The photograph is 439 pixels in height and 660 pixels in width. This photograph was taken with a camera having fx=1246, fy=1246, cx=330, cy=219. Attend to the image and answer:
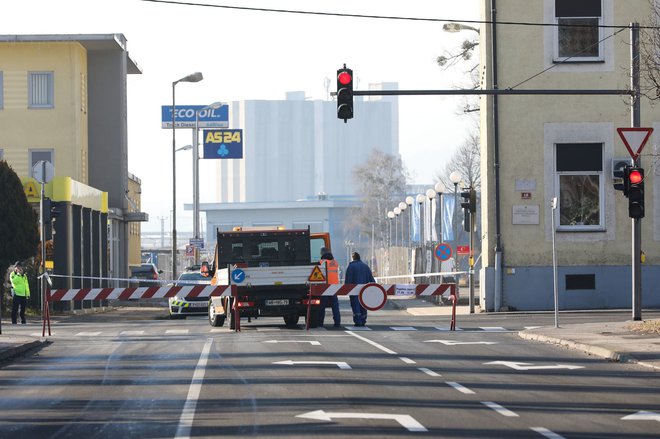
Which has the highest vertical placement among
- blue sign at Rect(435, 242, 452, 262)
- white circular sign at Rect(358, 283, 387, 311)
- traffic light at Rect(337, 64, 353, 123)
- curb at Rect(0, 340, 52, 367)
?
traffic light at Rect(337, 64, 353, 123)

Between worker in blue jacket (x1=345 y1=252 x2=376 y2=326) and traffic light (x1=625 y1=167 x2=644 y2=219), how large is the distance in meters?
6.33

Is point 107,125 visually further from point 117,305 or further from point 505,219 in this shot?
point 505,219

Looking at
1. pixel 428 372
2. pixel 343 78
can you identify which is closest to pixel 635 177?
pixel 343 78

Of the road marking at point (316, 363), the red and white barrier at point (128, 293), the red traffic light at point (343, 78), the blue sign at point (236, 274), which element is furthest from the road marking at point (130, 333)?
the road marking at point (316, 363)

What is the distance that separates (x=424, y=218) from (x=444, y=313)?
35.9 metres

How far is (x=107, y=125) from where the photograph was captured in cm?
6244

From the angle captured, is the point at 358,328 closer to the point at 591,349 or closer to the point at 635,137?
the point at 635,137

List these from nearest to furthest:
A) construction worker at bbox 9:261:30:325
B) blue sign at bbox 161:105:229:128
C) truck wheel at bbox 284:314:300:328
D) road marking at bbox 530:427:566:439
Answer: road marking at bbox 530:427:566:439 < truck wheel at bbox 284:314:300:328 < construction worker at bbox 9:261:30:325 < blue sign at bbox 161:105:229:128

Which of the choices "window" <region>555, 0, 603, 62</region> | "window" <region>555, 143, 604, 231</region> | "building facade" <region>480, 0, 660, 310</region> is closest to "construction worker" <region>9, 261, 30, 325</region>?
"building facade" <region>480, 0, 660, 310</region>

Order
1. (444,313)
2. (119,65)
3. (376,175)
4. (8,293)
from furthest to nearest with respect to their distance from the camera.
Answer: (376,175)
(119,65)
(8,293)
(444,313)

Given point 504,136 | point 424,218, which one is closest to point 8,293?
point 504,136

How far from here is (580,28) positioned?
Answer: 35.4 m

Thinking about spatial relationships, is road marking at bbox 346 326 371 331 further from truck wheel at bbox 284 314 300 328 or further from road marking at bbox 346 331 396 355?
road marking at bbox 346 331 396 355

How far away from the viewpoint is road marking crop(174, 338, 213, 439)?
11.2 meters
